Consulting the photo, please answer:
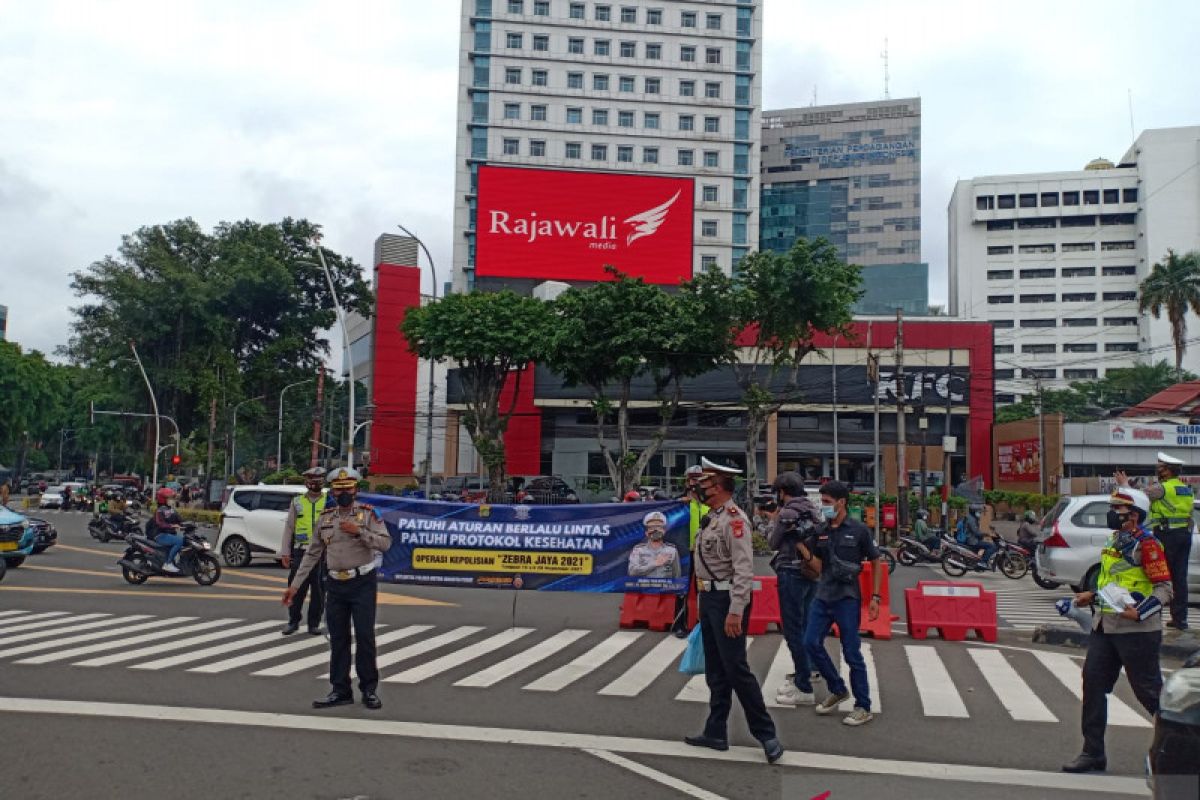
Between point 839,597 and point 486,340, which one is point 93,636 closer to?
point 839,597

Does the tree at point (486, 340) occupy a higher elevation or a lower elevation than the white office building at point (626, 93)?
lower

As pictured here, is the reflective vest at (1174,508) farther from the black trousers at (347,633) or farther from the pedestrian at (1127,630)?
the black trousers at (347,633)

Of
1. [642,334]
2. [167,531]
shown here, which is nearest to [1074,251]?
[642,334]

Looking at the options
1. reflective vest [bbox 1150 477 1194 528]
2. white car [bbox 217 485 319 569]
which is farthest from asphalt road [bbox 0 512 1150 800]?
white car [bbox 217 485 319 569]

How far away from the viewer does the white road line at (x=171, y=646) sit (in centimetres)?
931

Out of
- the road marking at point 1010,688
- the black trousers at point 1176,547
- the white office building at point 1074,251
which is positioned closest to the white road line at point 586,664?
the road marking at point 1010,688

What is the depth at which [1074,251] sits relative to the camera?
338 ft

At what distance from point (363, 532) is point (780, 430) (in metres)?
48.5

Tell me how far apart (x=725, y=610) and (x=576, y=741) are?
140 centimetres

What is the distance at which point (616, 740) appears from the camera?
6.87 metres

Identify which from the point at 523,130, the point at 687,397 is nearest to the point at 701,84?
the point at 523,130

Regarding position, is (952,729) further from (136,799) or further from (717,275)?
(717,275)

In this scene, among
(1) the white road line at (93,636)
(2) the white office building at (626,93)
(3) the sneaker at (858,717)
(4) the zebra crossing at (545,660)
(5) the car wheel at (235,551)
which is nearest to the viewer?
(3) the sneaker at (858,717)

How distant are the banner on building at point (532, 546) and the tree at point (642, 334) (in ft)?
69.2
